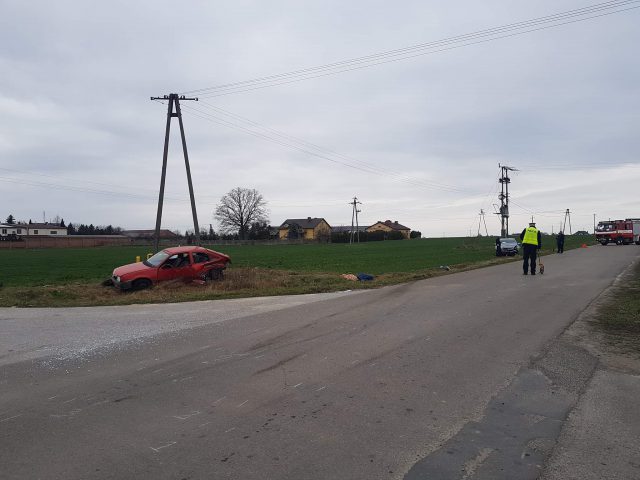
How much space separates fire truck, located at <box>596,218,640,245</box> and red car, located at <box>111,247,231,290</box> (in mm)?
46119

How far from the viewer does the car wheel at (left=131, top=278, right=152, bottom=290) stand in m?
15.2

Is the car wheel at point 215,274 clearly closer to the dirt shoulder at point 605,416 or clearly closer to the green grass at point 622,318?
the green grass at point 622,318

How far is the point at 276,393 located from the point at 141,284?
11303 millimetres

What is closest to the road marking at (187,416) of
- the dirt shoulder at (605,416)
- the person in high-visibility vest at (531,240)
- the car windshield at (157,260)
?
the dirt shoulder at (605,416)

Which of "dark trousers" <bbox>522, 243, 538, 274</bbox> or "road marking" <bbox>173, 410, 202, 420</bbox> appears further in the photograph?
"dark trousers" <bbox>522, 243, 538, 274</bbox>

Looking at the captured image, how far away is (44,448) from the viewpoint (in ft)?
12.6

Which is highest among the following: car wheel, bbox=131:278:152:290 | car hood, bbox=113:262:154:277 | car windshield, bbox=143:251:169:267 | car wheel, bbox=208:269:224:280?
car windshield, bbox=143:251:169:267

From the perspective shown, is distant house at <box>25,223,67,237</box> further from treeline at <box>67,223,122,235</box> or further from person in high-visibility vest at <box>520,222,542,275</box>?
person in high-visibility vest at <box>520,222,542,275</box>

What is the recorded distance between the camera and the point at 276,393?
16.6 ft

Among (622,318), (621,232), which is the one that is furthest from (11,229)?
(622,318)

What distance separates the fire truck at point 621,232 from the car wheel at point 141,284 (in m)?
48.3

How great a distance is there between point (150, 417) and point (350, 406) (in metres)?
1.77

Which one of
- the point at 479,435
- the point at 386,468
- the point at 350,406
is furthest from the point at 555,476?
the point at 350,406

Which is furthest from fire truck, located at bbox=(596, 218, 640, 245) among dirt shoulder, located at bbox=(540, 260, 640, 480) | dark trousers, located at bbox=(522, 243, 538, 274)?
dirt shoulder, located at bbox=(540, 260, 640, 480)
